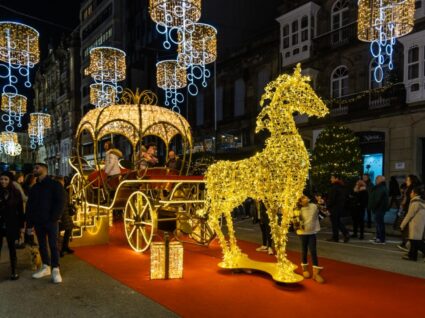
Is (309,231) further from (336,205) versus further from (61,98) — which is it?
(61,98)

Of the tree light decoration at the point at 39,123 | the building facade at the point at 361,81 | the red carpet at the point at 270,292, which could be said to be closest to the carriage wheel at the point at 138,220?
the red carpet at the point at 270,292

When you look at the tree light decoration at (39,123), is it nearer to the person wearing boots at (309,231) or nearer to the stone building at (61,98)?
the stone building at (61,98)

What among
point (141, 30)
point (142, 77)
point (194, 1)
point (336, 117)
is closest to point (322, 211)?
point (194, 1)

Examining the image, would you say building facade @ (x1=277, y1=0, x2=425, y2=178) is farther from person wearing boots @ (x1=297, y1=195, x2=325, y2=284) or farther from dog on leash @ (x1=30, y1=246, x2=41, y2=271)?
dog on leash @ (x1=30, y1=246, x2=41, y2=271)

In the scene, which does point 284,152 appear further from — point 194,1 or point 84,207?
point 194,1

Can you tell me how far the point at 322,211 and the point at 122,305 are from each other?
4537 millimetres

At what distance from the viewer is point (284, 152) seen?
5512mm

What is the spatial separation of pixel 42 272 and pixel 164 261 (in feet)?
7.02

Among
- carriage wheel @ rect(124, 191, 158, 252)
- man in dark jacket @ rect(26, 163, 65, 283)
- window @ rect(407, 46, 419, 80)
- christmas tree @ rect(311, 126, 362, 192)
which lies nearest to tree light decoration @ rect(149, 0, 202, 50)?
carriage wheel @ rect(124, 191, 158, 252)

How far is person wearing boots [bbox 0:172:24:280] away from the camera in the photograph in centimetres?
600

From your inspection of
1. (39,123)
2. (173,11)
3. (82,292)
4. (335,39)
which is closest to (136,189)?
(82,292)

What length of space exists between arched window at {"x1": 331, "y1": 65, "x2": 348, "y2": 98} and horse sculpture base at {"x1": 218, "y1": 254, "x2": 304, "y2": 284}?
1476 cm

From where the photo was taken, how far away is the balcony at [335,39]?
18000 mm

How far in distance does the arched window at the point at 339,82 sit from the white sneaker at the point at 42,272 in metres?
16.7
